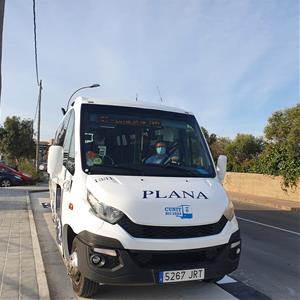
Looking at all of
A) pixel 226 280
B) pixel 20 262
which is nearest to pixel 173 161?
pixel 226 280

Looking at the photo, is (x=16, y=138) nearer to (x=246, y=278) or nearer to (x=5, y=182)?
(x=5, y=182)

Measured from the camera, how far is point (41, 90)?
33.1m

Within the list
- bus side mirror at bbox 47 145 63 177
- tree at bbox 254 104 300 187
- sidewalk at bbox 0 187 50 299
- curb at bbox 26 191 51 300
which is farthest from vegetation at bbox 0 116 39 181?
bus side mirror at bbox 47 145 63 177

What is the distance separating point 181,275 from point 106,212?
1.00 metres

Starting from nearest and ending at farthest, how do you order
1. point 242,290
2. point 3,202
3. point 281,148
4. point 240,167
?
point 242,290 → point 3,202 → point 281,148 → point 240,167

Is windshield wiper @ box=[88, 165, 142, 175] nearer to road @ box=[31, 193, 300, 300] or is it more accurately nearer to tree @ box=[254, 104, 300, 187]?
road @ box=[31, 193, 300, 300]

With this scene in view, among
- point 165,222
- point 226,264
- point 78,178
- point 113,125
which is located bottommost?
point 226,264

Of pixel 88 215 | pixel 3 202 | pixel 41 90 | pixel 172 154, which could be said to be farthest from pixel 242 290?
pixel 41 90

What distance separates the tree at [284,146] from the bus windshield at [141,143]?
16.5m

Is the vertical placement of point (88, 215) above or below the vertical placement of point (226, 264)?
above

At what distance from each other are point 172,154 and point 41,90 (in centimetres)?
2897

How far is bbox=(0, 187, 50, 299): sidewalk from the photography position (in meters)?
5.14

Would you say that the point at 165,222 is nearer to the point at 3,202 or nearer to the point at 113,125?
the point at 113,125

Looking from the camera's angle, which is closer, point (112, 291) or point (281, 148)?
point (112, 291)
